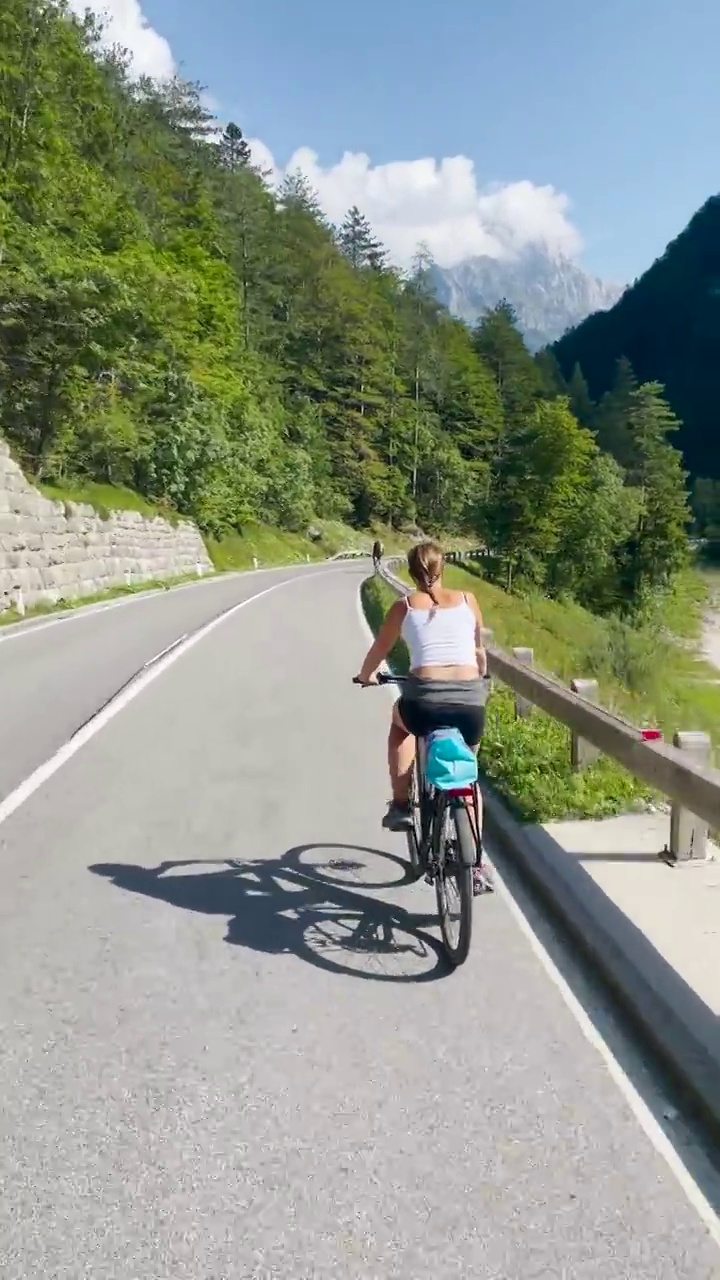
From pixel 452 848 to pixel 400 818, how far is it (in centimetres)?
96

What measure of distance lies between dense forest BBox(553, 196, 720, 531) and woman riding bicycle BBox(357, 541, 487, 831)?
154035 millimetres

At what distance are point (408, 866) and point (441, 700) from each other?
147 centimetres

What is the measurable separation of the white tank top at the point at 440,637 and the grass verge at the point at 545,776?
204 centimetres

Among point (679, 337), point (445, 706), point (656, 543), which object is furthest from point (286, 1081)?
point (679, 337)

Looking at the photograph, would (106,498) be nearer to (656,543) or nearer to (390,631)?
(390,631)

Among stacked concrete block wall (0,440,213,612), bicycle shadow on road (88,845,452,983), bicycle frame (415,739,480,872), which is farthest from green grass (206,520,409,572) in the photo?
bicycle frame (415,739,480,872)

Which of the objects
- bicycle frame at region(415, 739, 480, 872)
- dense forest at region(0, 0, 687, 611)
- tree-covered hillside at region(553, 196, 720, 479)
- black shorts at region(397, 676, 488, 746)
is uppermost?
tree-covered hillside at region(553, 196, 720, 479)

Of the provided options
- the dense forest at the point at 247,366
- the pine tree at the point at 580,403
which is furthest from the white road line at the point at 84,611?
the pine tree at the point at 580,403

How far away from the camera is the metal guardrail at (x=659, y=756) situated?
5324 mm

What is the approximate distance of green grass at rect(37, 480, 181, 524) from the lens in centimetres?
3259

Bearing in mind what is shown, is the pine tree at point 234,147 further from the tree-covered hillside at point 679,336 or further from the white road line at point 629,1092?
the white road line at point 629,1092

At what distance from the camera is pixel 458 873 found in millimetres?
4988

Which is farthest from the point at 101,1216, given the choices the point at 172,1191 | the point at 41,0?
the point at 41,0

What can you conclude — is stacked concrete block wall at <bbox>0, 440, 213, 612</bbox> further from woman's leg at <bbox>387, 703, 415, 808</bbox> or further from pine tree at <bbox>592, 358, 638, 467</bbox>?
pine tree at <bbox>592, 358, 638, 467</bbox>
